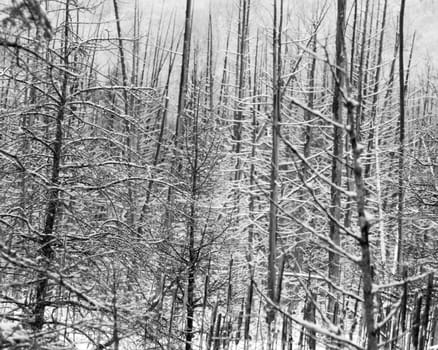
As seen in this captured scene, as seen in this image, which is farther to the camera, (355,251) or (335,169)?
(355,251)

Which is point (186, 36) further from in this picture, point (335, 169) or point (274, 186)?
point (335, 169)

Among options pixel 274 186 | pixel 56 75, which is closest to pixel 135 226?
pixel 56 75

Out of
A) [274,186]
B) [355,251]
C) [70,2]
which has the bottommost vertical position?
[355,251]

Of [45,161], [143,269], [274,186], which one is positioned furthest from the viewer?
[274,186]

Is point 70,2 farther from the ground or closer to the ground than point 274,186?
farther from the ground

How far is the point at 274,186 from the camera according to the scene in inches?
438

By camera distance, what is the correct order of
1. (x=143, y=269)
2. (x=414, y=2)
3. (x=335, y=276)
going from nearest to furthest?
(x=143, y=269) < (x=335, y=276) < (x=414, y=2)

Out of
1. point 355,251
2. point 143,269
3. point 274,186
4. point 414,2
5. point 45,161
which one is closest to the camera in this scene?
point 143,269

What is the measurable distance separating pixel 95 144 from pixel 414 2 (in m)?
65.5

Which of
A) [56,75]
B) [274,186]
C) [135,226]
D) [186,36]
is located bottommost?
[135,226]

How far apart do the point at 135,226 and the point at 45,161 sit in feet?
4.70

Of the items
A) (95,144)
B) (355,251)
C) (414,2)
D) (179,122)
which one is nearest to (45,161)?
(95,144)

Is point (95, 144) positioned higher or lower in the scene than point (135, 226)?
higher

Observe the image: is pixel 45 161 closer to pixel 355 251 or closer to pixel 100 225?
pixel 100 225
